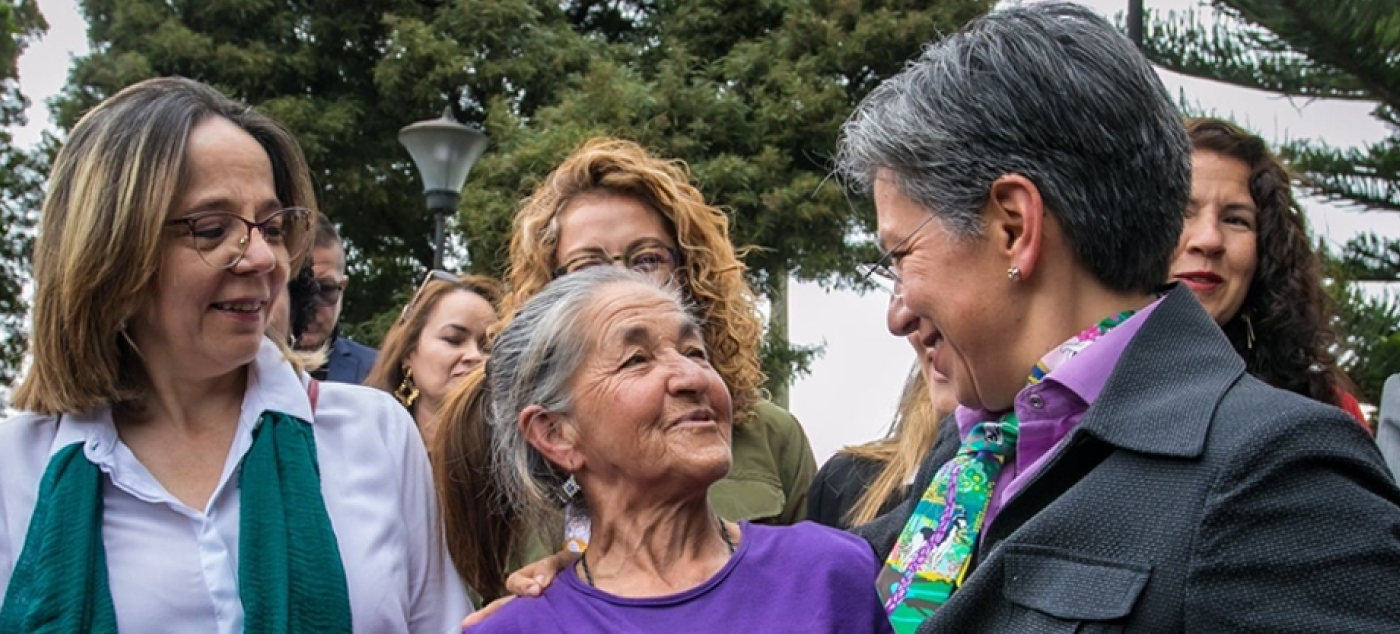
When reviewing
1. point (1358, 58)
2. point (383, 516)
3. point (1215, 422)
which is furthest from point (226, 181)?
point (1358, 58)

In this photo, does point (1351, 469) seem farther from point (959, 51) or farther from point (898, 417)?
point (898, 417)

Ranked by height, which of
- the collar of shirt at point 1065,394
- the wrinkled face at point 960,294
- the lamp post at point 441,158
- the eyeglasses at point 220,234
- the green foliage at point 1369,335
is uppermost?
the lamp post at point 441,158

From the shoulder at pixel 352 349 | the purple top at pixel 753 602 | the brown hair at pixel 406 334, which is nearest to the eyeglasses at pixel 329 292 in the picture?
the shoulder at pixel 352 349

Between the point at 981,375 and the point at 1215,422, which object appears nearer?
the point at 1215,422

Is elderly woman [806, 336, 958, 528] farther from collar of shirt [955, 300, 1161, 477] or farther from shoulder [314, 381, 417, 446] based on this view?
collar of shirt [955, 300, 1161, 477]

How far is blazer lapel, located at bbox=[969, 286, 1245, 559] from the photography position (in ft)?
5.91

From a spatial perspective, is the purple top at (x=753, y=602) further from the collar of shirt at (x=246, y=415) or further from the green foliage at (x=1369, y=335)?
the green foliage at (x=1369, y=335)

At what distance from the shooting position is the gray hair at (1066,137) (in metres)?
1.95

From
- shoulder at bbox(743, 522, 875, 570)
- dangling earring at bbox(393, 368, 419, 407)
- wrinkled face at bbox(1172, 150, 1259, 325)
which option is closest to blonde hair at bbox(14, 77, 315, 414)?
shoulder at bbox(743, 522, 875, 570)

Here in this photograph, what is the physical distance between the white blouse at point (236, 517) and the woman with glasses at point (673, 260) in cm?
50

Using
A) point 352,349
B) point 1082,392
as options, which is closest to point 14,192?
point 352,349

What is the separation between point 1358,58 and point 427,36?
10.8 metres

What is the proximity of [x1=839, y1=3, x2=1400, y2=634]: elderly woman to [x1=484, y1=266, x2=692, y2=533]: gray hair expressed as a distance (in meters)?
0.79

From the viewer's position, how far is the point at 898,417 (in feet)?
13.2
